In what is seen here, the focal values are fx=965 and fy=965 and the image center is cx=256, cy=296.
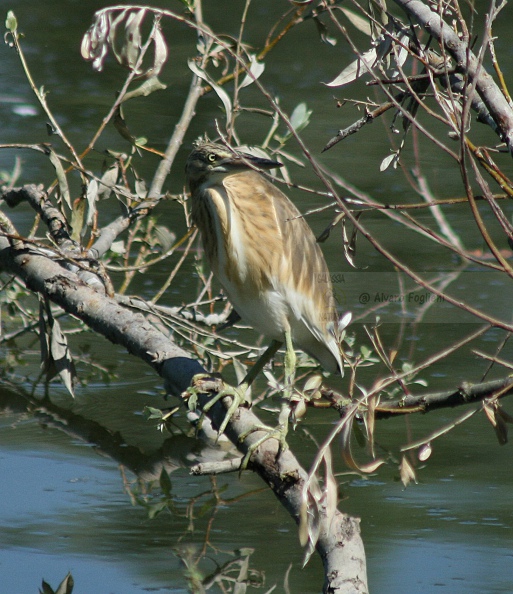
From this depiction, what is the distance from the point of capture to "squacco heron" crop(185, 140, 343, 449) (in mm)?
2625

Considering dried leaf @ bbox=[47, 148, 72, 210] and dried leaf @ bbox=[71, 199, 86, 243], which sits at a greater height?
dried leaf @ bbox=[47, 148, 72, 210]

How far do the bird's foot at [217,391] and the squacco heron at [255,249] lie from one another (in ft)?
0.28

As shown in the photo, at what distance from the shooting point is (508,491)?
2.58m

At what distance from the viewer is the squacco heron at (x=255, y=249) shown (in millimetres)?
2625

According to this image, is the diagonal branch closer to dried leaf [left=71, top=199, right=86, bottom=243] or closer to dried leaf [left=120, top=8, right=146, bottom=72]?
dried leaf [left=120, top=8, right=146, bottom=72]

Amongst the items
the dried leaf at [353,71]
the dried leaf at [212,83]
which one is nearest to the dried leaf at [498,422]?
the dried leaf at [353,71]

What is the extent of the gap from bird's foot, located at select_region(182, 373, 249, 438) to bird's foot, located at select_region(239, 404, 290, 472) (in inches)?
3.9

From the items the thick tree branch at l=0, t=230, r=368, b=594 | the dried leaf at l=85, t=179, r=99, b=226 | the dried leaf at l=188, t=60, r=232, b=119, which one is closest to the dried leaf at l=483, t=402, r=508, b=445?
the thick tree branch at l=0, t=230, r=368, b=594

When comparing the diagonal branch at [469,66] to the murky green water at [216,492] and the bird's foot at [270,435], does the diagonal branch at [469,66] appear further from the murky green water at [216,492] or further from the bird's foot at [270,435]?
the murky green water at [216,492]

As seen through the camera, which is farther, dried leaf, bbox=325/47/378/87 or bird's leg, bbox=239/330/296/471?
bird's leg, bbox=239/330/296/471

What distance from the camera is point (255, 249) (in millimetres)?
2674

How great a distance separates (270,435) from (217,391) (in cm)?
29

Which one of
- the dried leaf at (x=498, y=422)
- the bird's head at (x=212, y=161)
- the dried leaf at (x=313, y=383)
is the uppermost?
the bird's head at (x=212, y=161)

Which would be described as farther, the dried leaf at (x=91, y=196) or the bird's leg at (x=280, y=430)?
the dried leaf at (x=91, y=196)
